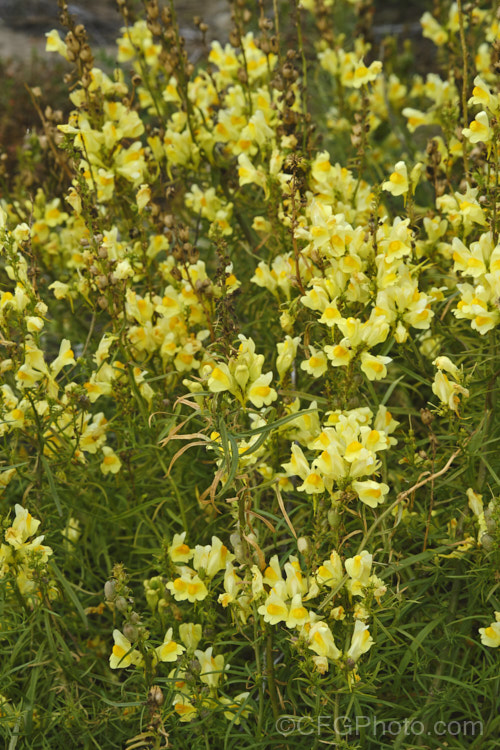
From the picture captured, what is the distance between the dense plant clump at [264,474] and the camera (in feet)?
6.56

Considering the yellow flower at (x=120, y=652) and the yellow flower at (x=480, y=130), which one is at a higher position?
the yellow flower at (x=480, y=130)

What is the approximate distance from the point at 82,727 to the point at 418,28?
748cm

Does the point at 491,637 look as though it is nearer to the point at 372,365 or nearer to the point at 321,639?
the point at 321,639

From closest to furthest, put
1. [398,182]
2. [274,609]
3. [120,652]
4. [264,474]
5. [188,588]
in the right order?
1. [274,609]
2. [120,652]
3. [188,588]
4. [264,474]
5. [398,182]

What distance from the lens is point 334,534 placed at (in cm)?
199

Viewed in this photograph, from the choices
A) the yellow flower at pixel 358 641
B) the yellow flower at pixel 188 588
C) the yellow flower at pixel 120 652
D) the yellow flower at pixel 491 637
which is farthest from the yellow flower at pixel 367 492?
the yellow flower at pixel 120 652

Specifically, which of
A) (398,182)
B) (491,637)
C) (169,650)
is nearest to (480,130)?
(398,182)

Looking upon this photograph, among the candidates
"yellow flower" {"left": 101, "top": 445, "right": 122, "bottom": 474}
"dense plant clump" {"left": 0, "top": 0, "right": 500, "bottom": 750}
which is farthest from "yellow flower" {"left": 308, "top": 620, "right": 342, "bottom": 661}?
"yellow flower" {"left": 101, "top": 445, "right": 122, "bottom": 474}

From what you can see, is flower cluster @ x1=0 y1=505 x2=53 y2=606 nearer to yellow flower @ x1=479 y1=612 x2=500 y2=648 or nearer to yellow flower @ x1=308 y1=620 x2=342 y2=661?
yellow flower @ x1=308 y1=620 x2=342 y2=661

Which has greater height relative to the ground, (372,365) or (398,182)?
(398,182)

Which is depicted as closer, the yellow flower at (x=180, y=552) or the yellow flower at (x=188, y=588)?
the yellow flower at (x=188, y=588)

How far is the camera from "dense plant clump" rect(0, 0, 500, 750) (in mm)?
1998

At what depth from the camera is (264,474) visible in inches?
89.4

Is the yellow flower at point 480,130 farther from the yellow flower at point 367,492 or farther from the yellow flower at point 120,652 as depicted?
the yellow flower at point 120,652
